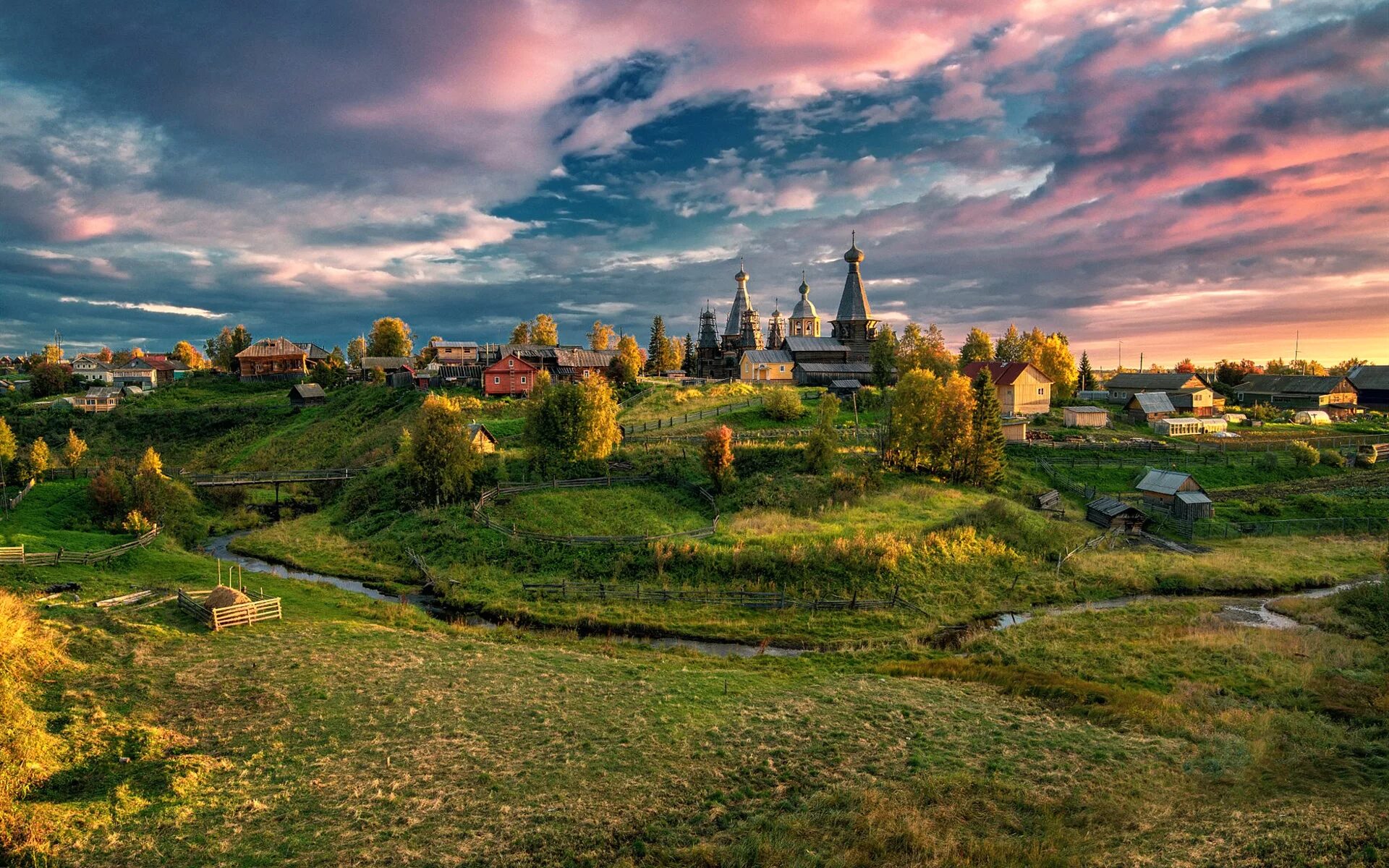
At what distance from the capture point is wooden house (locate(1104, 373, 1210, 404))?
82188 millimetres

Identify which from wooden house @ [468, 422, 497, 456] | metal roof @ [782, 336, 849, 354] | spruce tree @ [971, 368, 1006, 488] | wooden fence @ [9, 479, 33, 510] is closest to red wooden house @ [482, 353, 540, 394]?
wooden house @ [468, 422, 497, 456]

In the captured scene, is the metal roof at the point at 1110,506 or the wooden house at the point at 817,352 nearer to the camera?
the metal roof at the point at 1110,506

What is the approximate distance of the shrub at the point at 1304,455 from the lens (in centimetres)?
5575

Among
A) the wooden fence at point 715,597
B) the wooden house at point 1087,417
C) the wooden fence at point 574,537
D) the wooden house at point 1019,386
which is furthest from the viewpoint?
the wooden house at point 1087,417

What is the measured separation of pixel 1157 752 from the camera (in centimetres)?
1783

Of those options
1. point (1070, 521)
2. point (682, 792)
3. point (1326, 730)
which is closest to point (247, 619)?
point (682, 792)

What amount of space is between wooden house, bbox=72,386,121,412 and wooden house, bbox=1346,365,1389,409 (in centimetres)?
16716

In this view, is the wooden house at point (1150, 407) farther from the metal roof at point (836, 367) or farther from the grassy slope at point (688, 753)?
the grassy slope at point (688, 753)

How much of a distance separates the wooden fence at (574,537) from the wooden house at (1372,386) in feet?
328

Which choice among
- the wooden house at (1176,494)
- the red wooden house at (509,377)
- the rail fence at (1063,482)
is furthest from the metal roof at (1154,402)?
the red wooden house at (509,377)

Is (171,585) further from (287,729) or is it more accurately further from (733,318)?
(733,318)

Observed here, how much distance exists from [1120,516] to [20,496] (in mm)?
77568

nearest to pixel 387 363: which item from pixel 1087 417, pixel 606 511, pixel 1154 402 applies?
pixel 606 511

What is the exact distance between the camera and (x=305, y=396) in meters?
87.9
